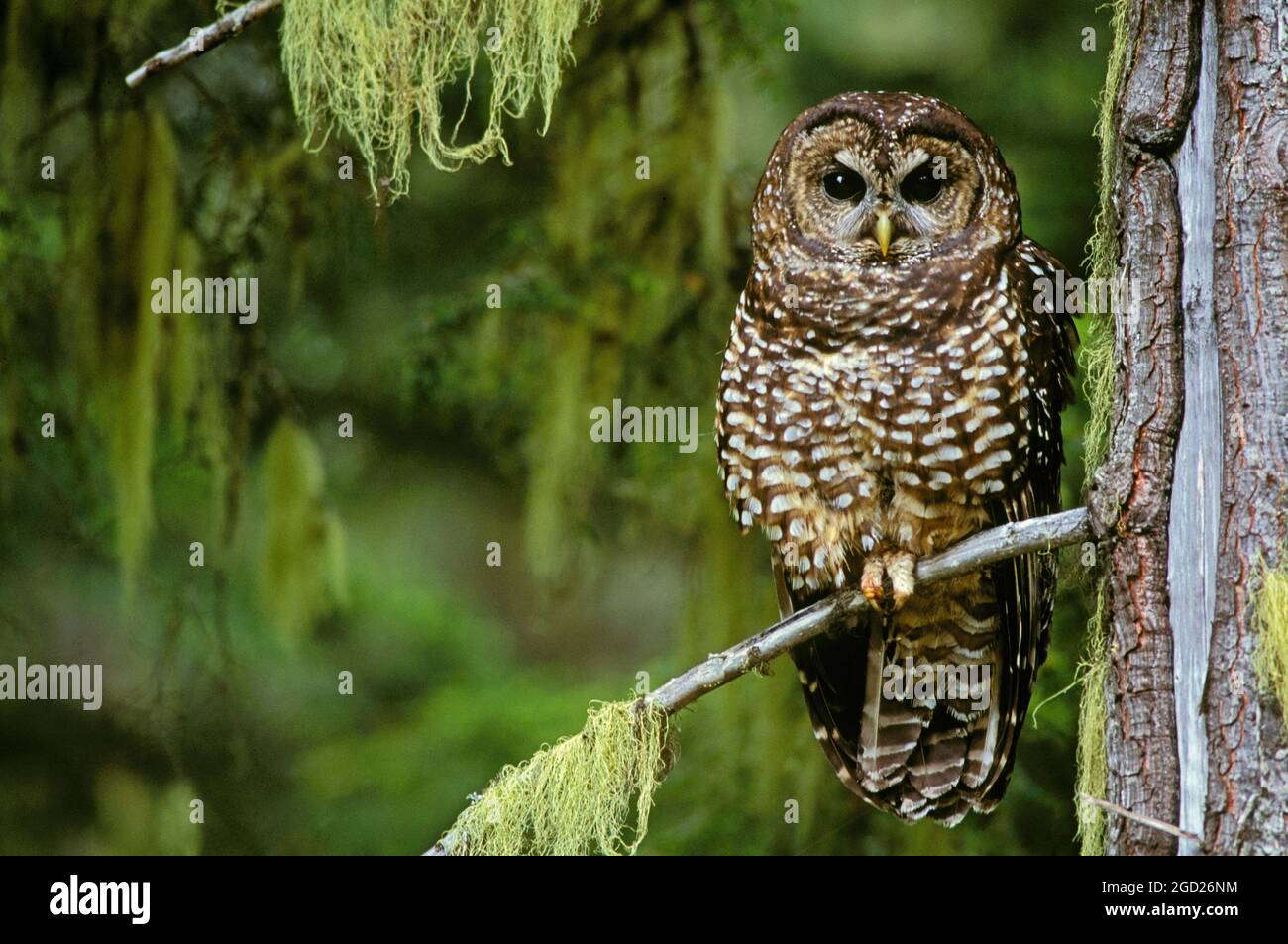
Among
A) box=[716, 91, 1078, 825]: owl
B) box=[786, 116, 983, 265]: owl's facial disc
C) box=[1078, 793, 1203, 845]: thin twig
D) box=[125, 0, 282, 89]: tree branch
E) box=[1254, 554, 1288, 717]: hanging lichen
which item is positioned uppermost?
box=[125, 0, 282, 89]: tree branch

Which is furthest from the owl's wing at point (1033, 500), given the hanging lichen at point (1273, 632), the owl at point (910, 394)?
the hanging lichen at point (1273, 632)

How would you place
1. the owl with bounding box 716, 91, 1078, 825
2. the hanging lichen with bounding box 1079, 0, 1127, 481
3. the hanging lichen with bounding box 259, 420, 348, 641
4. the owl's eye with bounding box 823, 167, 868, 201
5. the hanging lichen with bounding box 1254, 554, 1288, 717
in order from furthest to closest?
the hanging lichen with bounding box 259, 420, 348, 641
the owl's eye with bounding box 823, 167, 868, 201
the owl with bounding box 716, 91, 1078, 825
the hanging lichen with bounding box 1079, 0, 1127, 481
the hanging lichen with bounding box 1254, 554, 1288, 717

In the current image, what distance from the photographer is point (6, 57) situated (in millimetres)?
4152

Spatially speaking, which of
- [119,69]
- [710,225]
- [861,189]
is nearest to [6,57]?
[119,69]

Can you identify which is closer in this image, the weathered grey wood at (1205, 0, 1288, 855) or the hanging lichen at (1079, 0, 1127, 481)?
the weathered grey wood at (1205, 0, 1288, 855)

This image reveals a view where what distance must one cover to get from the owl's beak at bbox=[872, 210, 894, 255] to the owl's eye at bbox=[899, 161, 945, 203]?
87mm

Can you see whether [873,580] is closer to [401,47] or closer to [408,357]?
[401,47]

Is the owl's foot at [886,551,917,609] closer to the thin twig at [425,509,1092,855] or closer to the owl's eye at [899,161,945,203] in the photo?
the thin twig at [425,509,1092,855]

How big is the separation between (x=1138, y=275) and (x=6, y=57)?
334 centimetres

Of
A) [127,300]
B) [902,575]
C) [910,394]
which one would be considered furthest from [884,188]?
[127,300]

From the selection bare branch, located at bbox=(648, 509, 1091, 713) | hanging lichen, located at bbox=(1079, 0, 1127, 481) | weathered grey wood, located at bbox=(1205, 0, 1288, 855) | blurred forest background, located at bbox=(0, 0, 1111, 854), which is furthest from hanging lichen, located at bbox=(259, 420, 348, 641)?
weathered grey wood, located at bbox=(1205, 0, 1288, 855)

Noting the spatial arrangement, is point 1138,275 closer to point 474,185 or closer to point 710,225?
point 710,225

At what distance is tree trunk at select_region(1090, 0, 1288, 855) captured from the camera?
98.6 inches

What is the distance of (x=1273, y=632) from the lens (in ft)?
7.98
